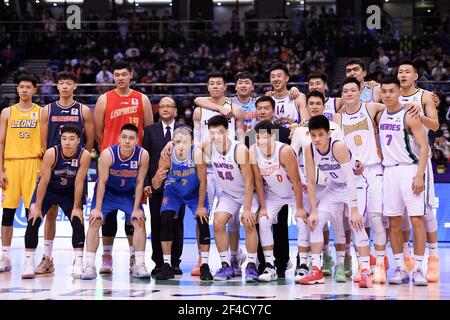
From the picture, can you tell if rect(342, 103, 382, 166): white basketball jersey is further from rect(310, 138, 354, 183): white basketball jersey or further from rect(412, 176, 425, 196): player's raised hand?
rect(412, 176, 425, 196): player's raised hand

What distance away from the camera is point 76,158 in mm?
8852

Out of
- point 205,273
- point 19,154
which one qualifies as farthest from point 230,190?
point 19,154

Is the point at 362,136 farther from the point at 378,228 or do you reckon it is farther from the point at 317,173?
the point at 378,228

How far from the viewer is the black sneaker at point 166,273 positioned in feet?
27.9

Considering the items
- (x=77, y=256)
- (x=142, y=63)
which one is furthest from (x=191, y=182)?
(x=142, y=63)

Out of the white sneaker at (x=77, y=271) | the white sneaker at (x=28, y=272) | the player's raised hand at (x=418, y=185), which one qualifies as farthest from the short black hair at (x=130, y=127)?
the player's raised hand at (x=418, y=185)

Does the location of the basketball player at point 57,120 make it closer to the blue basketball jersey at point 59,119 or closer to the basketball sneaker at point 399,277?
the blue basketball jersey at point 59,119

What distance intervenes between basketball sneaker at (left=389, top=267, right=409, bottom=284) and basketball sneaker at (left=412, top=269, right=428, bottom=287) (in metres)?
0.15

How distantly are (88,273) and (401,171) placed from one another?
11.2 ft

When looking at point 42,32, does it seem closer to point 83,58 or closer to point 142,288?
point 83,58

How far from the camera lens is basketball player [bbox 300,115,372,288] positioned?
8031mm

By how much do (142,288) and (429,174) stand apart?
3133 millimetres

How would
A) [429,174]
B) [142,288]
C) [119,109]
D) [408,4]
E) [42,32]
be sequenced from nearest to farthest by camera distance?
[142,288] → [429,174] → [119,109] → [42,32] → [408,4]

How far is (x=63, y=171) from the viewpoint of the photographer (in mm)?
8844
